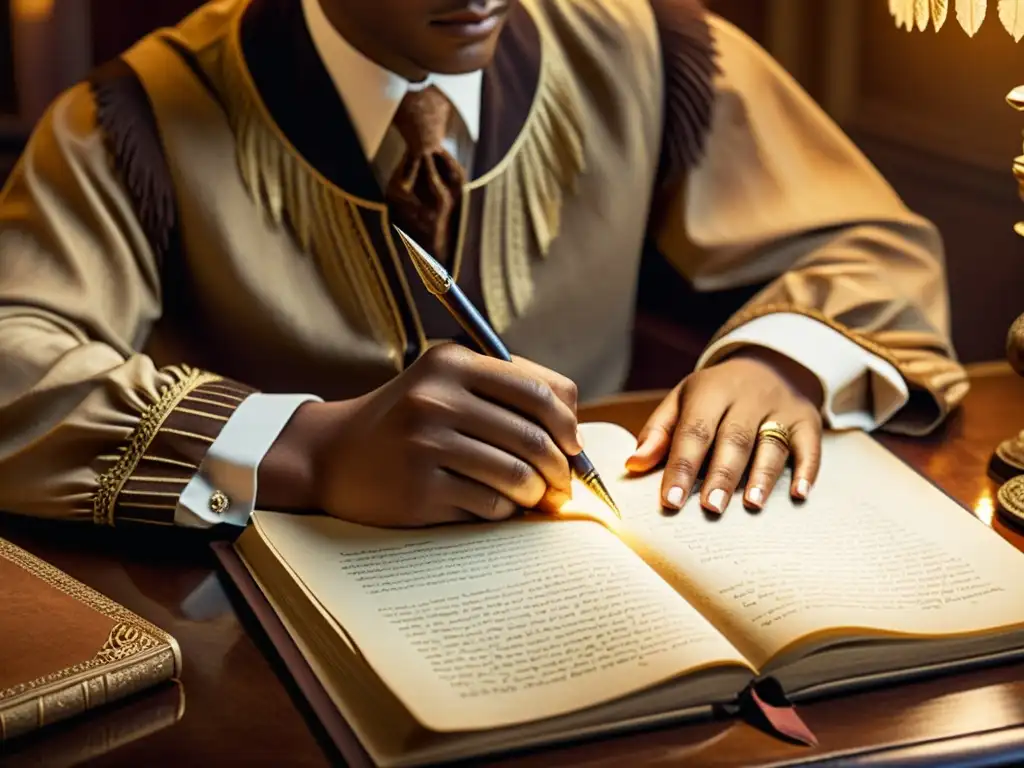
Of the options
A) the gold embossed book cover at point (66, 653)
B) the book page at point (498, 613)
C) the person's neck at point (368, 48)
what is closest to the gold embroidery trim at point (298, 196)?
the person's neck at point (368, 48)

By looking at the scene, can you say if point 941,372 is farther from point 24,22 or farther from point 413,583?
point 24,22

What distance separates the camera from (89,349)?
1.25 meters

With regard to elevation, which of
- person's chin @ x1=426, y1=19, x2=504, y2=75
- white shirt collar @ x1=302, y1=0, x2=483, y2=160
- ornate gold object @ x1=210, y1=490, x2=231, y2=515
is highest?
person's chin @ x1=426, y1=19, x2=504, y2=75

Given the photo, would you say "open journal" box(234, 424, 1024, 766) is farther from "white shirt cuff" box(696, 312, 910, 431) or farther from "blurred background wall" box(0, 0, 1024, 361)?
"blurred background wall" box(0, 0, 1024, 361)

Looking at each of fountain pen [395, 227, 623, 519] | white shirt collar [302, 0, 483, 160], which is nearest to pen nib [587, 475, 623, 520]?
fountain pen [395, 227, 623, 519]

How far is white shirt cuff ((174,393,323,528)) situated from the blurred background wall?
80 centimetres

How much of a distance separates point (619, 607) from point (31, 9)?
118 cm

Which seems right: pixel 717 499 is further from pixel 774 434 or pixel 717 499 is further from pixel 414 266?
pixel 414 266

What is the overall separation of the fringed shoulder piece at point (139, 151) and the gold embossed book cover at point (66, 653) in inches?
19.9

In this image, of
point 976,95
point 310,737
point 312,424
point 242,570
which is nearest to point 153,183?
point 312,424

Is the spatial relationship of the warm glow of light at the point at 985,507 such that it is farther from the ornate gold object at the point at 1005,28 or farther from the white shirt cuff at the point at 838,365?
the white shirt cuff at the point at 838,365

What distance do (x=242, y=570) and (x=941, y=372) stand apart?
73cm

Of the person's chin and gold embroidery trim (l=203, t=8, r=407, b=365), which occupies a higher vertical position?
the person's chin

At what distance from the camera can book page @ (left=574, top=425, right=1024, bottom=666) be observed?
3.13ft
